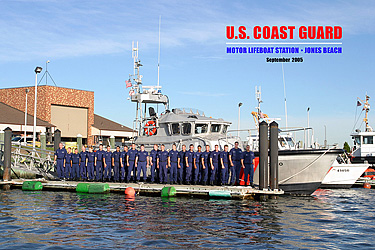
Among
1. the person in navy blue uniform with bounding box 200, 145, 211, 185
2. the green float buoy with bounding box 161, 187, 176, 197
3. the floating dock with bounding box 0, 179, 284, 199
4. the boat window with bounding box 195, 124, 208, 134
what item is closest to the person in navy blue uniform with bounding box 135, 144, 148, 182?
the floating dock with bounding box 0, 179, 284, 199

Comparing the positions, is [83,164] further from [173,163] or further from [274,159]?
[274,159]

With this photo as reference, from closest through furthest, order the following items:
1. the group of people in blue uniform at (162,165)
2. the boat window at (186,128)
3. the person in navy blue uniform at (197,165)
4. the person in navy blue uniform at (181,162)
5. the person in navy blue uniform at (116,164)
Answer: the group of people in blue uniform at (162,165)
the person in navy blue uniform at (197,165)
the person in navy blue uniform at (181,162)
the person in navy blue uniform at (116,164)
the boat window at (186,128)

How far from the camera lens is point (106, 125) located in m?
53.8

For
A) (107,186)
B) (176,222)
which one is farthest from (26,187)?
(176,222)

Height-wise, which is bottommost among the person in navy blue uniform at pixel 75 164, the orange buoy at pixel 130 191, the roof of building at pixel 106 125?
the orange buoy at pixel 130 191

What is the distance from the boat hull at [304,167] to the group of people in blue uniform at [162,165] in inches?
63.3

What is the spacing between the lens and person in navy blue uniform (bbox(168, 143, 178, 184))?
15.9 meters

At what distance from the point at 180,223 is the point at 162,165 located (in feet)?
20.3

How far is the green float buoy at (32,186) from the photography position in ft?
55.1

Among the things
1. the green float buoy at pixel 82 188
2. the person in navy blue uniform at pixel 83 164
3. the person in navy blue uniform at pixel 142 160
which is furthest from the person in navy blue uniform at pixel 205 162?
the person in navy blue uniform at pixel 83 164

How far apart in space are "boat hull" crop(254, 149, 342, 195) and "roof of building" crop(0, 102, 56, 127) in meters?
32.9

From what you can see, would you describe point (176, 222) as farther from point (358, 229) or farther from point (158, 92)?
point (158, 92)

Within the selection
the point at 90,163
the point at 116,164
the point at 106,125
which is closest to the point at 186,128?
the point at 116,164

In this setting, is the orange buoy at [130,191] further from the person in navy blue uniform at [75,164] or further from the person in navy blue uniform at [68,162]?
the person in navy blue uniform at [68,162]
